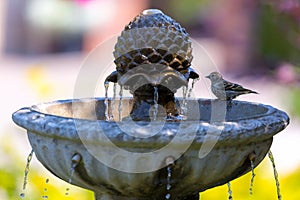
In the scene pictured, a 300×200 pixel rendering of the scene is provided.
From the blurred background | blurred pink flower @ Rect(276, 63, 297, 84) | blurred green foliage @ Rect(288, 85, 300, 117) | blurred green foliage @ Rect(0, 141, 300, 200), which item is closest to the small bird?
blurred green foliage @ Rect(0, 141, 300, 200)

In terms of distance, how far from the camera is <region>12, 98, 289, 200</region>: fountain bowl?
1737mm

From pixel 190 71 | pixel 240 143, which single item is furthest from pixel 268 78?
pixel 240 143

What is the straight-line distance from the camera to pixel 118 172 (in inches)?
71.2

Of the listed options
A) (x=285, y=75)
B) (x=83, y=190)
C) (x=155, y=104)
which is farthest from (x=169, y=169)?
(x=285, y=75)

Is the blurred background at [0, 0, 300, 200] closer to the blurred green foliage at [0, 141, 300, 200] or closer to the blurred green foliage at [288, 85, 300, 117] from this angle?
the blurred green foliage at [288, 85, 300, 117]

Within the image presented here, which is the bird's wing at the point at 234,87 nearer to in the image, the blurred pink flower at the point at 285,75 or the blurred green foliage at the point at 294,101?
the blurred pink flower at the point at 285,75

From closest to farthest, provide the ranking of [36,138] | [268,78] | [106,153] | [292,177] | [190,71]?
1. [106,153]
2. [36,138]
3. [190,71]
4. [292,177]
5. [268,78]

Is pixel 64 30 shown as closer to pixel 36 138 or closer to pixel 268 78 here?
pixel 268 78

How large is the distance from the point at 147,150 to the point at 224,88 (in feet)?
2.14

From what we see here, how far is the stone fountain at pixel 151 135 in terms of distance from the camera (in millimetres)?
1742

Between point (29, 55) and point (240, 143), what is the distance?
1034cm

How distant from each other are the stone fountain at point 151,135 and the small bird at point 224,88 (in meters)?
0.05

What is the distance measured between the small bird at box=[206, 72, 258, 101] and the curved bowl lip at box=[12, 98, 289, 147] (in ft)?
0.99

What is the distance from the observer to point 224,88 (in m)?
2.31
